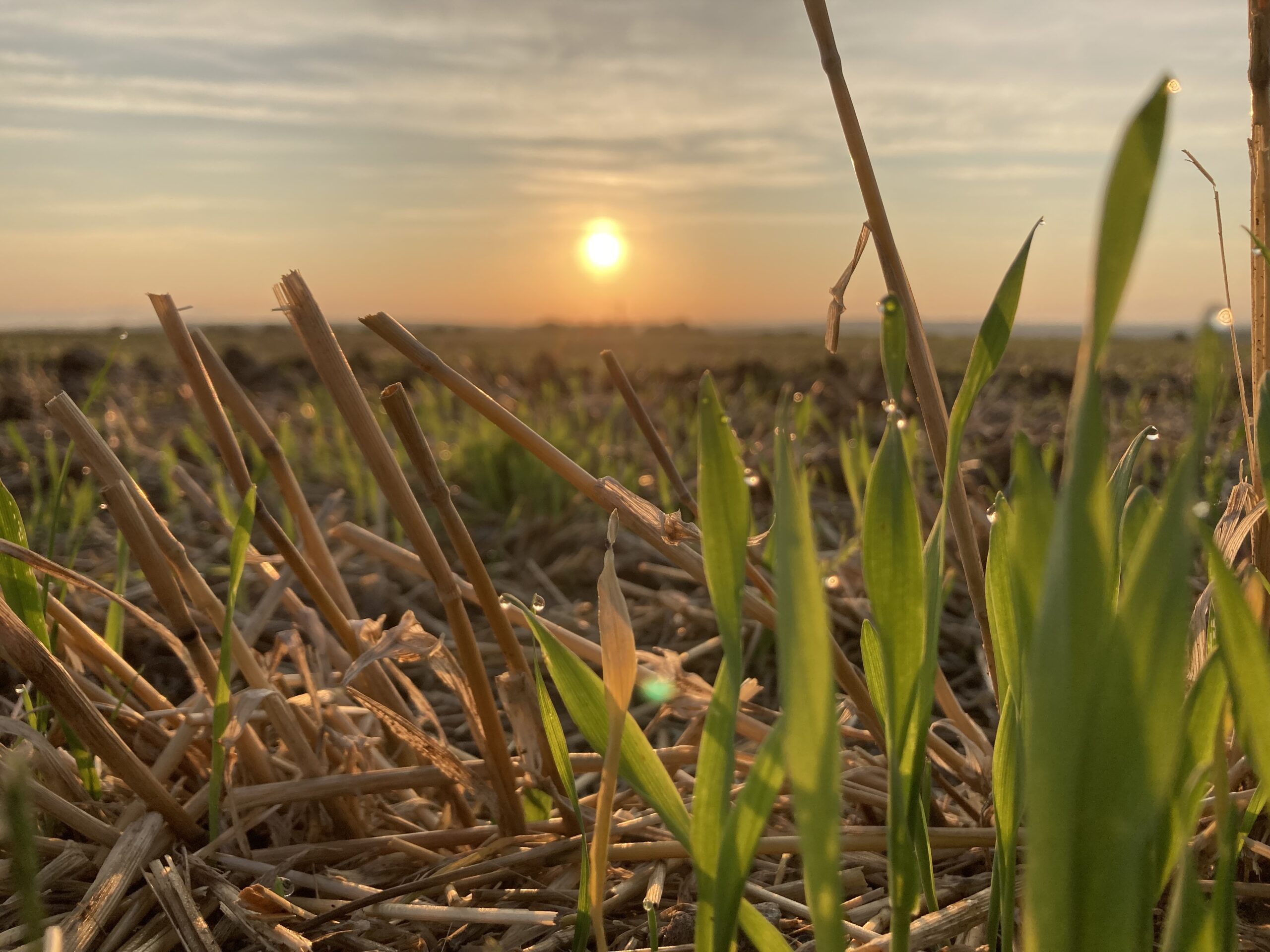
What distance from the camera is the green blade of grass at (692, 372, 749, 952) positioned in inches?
16.5

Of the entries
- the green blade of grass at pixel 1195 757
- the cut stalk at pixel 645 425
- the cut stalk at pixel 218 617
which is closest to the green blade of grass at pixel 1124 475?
the green blade of grass at pixel 1195 757

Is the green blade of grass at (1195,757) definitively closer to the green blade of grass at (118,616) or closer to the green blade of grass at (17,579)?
the green blade of grass at (17,579)

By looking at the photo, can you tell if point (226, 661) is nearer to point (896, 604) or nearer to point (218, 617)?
point (218, 617)

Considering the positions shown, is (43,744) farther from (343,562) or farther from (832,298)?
(343,562)

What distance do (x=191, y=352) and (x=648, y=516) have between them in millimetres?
430

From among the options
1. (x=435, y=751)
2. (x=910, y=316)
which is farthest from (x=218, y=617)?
(x=910, y=316)

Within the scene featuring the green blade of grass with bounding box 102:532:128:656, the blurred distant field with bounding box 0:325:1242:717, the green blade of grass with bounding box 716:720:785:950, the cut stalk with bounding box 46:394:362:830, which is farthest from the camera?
the blurred distant field with bounding box 0:325:1242:717

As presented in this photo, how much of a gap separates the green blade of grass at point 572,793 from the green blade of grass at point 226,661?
27 cm

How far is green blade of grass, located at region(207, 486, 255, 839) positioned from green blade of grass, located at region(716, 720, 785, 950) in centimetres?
44

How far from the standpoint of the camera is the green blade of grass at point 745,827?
415mm

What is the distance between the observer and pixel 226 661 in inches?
29.6

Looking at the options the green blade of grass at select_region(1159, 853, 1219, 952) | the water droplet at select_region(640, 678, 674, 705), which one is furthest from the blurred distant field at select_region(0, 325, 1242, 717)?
the green blade of grass at select_region(1159, 853, 1219, 952)

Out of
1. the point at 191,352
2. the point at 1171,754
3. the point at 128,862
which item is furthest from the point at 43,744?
the point at 1171,754

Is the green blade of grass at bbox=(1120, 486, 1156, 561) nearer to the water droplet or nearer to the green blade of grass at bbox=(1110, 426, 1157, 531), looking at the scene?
the green blade of grass at bbox=(1110, 426, 1157, 531)
